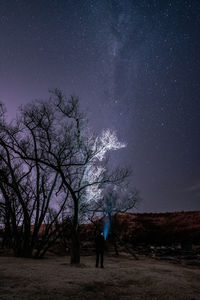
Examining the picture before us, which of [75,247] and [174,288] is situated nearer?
[174,288]

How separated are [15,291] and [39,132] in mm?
10689

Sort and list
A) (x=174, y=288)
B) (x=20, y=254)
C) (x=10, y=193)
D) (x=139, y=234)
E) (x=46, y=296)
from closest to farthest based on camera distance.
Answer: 1. (x=46, y=296)
2. (x=174, y=288)
3. (x=20, y=254)
4. (x=10, y=193)
5. (x=139, y=234)

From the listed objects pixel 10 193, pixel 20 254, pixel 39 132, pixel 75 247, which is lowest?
pixel 20 254

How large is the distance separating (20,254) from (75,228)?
6.31 meters

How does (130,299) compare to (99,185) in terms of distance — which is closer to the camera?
(130,299)

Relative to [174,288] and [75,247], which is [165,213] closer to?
[75,247]

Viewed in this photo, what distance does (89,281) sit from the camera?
265 inches

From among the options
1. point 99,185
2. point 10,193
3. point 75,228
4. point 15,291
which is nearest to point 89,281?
point 15,291

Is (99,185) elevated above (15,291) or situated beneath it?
elevated above

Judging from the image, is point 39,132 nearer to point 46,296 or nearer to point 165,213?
point 46,296

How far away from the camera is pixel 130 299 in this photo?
5.21m

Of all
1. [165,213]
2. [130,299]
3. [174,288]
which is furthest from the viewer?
[165,213]

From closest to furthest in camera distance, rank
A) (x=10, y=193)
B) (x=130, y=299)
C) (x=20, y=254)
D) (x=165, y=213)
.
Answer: (x=130, y=299) → (x=20, y=254) → (x=10, y=193) → (x=165, y=213)

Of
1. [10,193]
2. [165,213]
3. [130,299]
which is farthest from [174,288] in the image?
[165,213]
